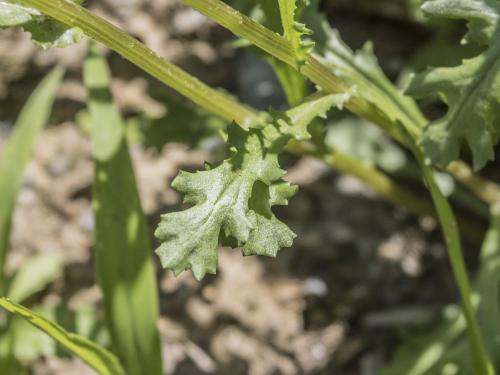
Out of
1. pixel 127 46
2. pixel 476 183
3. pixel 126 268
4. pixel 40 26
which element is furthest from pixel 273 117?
pixel 476 183

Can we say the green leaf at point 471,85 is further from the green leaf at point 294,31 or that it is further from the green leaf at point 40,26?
the green leaf at point 40,26

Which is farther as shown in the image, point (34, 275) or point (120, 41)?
point (34, 275)

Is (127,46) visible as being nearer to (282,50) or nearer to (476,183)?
(282,50)

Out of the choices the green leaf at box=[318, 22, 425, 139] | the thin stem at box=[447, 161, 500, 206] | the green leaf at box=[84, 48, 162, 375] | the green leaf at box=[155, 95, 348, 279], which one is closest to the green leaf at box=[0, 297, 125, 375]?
the green leaf at box=[84, 48, 162, 375]

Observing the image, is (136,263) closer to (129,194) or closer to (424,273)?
(129,194)

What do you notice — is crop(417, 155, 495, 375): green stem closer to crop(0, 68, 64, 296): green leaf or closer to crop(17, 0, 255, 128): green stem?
crop(17, 0, 255, 128): green stem

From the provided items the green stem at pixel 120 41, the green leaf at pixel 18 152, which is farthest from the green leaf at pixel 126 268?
the green stem at pixel 120 41
